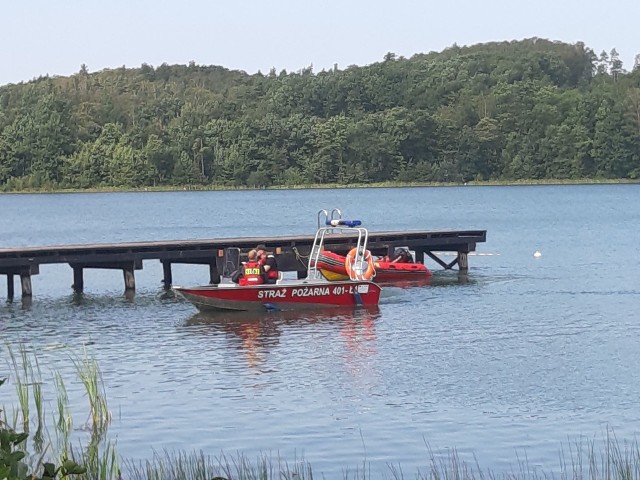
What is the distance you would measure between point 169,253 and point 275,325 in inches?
317

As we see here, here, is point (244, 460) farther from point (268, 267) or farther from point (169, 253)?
point (169, 253)

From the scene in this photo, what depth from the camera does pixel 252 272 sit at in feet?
98.6

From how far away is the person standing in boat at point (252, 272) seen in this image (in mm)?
29953

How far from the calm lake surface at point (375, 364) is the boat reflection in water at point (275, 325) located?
0.07m

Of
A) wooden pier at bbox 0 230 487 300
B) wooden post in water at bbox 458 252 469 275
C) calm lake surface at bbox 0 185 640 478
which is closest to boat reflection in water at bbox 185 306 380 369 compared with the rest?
calm lake surface at bbox 0 185 640 478

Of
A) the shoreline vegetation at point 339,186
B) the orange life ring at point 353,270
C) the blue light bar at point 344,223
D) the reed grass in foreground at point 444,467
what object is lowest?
the shoreline vegetation at point 339,186

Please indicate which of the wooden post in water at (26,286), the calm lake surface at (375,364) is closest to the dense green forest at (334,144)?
the calm lake surface at (375,364)

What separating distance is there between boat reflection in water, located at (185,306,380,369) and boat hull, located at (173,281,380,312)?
189mm

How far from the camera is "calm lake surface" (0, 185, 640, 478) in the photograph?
1747cm

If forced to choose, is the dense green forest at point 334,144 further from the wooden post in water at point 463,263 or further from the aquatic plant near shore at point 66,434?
the aquatic plant near shore at point 66,434

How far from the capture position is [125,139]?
461ft

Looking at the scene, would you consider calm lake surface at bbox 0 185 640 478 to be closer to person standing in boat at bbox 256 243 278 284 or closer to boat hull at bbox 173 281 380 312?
boat hull at bbox 173 281 380 312

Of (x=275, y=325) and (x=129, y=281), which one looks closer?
(x=275, y=325)

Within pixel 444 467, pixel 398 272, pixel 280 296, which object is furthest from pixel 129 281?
pixel 444 467
